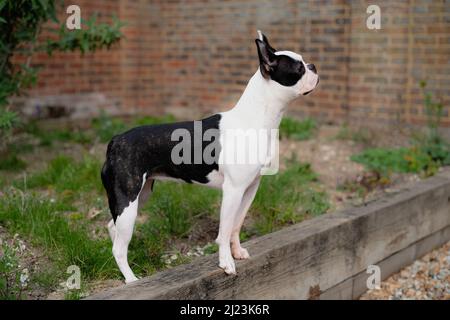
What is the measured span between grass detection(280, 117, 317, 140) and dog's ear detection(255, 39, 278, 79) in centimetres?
378

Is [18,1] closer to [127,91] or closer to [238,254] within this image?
[238,254]

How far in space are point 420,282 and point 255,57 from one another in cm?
409

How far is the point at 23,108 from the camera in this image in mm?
6887

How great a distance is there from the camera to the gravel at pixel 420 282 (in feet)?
13.4

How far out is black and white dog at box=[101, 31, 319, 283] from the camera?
9.09ft

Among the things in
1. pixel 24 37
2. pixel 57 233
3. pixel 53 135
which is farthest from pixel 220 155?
pixel 53 135

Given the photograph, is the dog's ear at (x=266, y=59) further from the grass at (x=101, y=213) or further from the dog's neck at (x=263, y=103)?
the grass at (x=101, y=213)

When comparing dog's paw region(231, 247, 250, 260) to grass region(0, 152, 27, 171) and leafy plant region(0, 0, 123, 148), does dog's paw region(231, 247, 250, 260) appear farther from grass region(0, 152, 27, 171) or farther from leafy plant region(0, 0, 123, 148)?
grass region(0, 152, 27, 171)

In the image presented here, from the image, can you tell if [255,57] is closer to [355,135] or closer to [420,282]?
[355,135]

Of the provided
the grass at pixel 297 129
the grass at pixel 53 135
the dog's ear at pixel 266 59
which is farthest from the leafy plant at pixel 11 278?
the grass at pixel 297 129

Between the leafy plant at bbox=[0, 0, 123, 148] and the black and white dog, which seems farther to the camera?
the leafy plant at bbox=[0, 0, 123, 148]

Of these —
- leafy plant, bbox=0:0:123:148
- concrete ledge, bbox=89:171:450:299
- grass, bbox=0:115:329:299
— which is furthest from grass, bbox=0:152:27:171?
concrete ledge, bbox=89:171:450:299
